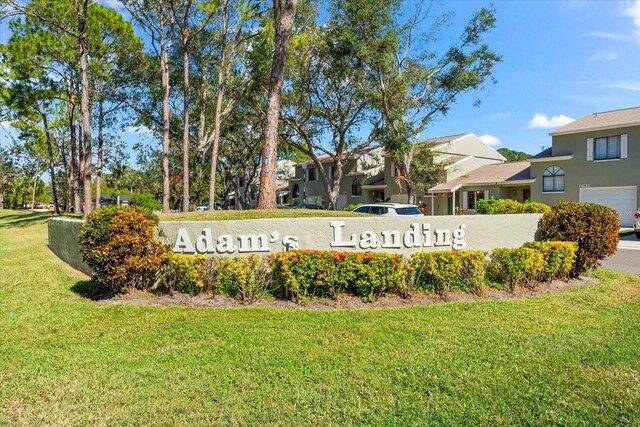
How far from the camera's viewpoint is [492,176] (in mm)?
29984

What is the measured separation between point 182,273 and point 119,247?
1139 millimetres

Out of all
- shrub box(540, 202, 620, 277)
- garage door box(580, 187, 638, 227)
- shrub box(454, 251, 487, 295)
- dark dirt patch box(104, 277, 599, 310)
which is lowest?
dark dirt patch box(104, 277, 599, 310)

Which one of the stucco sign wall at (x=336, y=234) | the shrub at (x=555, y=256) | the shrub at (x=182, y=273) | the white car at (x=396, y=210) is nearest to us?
the shrub at (x=182, y=273)

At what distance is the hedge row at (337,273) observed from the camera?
6.69 m

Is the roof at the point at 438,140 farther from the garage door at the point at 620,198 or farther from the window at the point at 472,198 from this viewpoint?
the garage door at the point at 620,198

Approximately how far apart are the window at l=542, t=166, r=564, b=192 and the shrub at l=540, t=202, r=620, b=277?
67.0ft

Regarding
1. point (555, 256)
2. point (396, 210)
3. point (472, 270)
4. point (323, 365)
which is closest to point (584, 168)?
point (396, 210)

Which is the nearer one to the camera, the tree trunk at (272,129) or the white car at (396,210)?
the tree trunk at (272,129)

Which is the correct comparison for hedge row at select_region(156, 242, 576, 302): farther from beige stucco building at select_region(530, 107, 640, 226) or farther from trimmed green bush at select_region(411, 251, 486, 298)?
beige stucco building at select_region(530, 107, 640, 226)

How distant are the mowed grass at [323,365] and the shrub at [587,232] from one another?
1.75m

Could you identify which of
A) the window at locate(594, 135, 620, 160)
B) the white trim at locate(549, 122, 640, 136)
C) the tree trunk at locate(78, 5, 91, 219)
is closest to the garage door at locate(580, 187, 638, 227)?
the window at locate(594, 135, 620, 160)

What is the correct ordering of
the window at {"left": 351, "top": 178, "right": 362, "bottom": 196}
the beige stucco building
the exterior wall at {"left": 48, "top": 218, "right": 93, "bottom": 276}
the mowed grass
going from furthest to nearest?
the window at {"left": 351, "top": 178, "right": 362, "bottom": 196}, the beige stucco building, the exterior wall at {"left": 48, "top": 218, "right": 93, "bottom": 276}, the mowed grass

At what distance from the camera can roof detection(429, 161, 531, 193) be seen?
28766mm

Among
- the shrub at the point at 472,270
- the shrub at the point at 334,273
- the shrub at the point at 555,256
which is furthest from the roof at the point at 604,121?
the shrub at the point at 334,273
